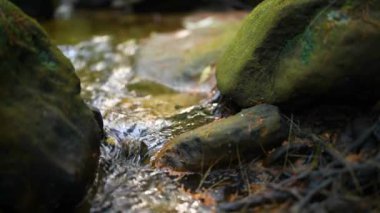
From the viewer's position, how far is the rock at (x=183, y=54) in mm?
7414

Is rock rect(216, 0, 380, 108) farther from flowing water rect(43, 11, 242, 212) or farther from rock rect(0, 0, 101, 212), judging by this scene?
rock rect(0, 0, 101, 212)

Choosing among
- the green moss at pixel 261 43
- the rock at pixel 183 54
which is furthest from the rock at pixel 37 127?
the rock at pixel 183 54

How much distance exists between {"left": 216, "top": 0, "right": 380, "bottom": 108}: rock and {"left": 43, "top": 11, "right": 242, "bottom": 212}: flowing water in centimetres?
97

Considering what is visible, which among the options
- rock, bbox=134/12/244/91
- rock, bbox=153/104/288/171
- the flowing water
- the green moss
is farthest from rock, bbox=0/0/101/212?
rock, bbox=134/12/244/91

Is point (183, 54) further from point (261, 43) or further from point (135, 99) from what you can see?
point (261, 43)

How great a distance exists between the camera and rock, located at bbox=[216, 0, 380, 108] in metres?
3.94

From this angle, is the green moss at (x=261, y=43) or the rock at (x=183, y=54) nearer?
the green moss at (x=261, y=43)

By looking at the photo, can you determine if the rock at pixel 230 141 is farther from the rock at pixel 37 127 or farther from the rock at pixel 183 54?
the rock at pixel 183 54

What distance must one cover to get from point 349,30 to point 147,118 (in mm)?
2630

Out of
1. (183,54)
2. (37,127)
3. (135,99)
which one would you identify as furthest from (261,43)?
(183,54)

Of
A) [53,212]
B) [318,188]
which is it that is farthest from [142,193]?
[318,188]

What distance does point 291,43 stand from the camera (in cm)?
441

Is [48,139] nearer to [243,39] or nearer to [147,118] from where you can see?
[147,118]

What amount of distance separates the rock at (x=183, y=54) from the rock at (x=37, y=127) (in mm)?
3353
